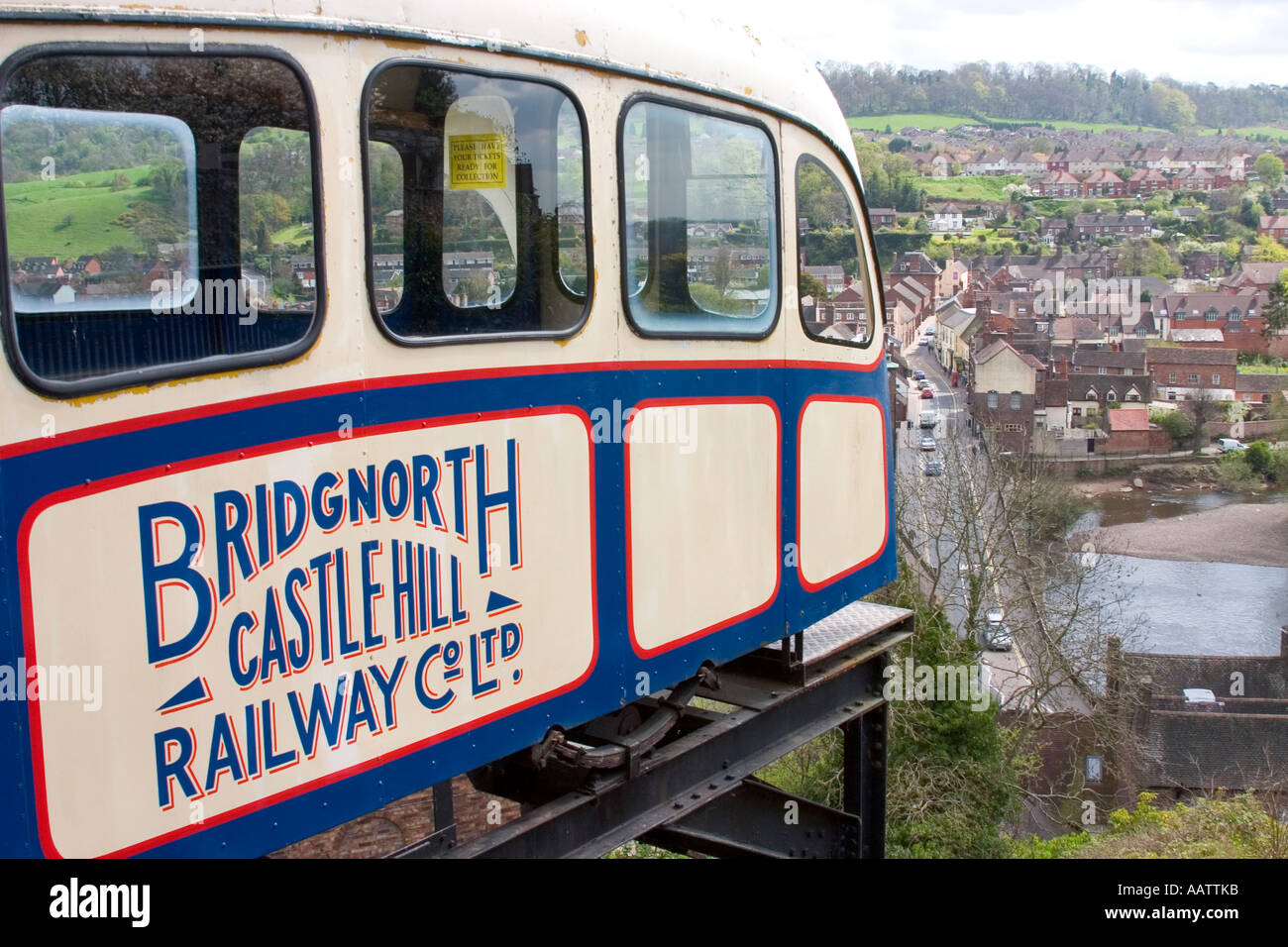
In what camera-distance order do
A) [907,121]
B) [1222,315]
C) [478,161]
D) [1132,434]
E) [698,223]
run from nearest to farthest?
1. [478,161]
2. [698,223]
3. [1132,434]
4. [1222,315]
5. [907,121]

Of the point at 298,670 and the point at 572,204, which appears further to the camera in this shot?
the point at 572,204

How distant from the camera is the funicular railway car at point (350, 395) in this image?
2.70 meters

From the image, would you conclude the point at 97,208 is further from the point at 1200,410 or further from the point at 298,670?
the point at 1200,410

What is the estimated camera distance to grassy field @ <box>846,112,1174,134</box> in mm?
162625

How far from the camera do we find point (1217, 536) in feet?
184

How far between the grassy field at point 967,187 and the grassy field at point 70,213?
127917 mm

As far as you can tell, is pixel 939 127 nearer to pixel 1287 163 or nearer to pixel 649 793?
pixel 1287 163

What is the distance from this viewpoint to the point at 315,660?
313cm

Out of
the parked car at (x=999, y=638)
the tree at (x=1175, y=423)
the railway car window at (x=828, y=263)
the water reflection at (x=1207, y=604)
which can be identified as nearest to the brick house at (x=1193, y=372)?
the tree at (x=1175, y=423)

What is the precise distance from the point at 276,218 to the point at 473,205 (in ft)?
2.38

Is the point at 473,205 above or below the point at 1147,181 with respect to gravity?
below

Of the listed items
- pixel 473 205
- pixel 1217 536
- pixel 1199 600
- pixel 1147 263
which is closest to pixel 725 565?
pixel 473 205

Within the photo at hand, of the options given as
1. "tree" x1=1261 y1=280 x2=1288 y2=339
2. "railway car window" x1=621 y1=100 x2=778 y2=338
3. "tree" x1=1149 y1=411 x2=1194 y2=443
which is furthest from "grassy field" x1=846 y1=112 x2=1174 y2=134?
"railway car window" x1=621 y1=100 x2=778 y2=338

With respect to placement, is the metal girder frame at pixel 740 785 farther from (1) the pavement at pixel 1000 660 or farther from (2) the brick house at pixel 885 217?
(2) the brick house at pixel 885 217
